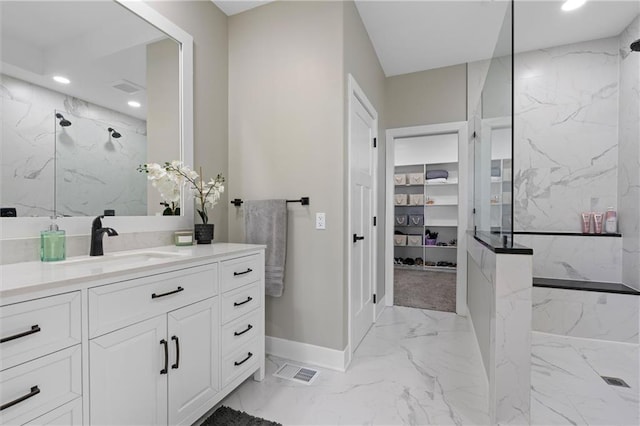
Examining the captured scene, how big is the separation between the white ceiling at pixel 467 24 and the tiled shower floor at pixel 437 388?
109 inches

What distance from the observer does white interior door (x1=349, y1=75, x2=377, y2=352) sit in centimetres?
233

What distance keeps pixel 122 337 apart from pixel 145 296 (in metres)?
0.16

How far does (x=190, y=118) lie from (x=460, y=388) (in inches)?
102

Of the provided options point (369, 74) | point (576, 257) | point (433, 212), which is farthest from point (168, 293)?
point (433, 212)

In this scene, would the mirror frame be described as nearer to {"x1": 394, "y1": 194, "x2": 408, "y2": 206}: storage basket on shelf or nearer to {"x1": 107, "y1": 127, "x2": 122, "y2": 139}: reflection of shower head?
{"x1": 107, "y1": 127, "x2": 122, "y2": 139}: reflection of shower head

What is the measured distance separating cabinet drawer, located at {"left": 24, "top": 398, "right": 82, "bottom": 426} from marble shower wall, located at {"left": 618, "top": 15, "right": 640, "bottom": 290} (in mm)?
3815

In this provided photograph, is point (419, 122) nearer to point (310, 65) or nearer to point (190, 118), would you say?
point (310, 65)

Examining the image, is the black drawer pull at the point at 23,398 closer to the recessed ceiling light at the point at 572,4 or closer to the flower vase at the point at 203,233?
the flower vase at the point at 203,233

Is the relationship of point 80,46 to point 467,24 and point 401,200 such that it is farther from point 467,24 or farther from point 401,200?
point 401,200

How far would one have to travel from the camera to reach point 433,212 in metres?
5.99

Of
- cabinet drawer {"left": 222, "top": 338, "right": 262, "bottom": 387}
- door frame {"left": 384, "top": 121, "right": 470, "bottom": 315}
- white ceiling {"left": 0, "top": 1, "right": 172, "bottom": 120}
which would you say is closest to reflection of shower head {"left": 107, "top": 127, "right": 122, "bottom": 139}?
white ceiling {"left": 0, "top": 1, "right": 172, "bottom": 120}

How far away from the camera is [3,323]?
81cm

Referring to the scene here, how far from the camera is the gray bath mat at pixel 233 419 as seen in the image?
1534 millimetres

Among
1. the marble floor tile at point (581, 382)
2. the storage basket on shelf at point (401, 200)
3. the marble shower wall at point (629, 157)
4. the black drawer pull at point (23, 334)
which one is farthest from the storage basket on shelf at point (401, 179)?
the black drawer pull at point (23, 334)
